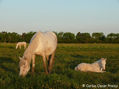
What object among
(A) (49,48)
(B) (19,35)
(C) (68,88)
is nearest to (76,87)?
(C) (68,88)

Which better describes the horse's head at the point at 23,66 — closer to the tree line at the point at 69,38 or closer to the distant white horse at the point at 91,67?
the distant white horse at the point at 91,67

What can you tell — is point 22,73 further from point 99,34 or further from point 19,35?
point 99,34

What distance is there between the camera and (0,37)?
8588cm

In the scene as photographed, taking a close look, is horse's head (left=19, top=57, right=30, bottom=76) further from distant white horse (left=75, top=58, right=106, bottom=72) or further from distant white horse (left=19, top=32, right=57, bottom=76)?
distant white horse (left=75, top=58, right=106, bottom=72)

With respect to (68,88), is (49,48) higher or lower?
higher

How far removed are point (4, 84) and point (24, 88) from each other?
3.72 ft

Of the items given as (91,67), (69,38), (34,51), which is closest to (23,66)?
(34,51)

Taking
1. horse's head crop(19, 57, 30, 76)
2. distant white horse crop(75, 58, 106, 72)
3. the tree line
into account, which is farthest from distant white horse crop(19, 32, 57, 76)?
the tree line

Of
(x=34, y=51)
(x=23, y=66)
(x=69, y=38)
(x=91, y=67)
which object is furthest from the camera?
(x=69, y=38)

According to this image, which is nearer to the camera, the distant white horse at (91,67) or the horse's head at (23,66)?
the horse's head at (23,66)

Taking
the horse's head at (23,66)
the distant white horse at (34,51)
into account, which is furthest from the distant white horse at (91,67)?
the horse's head at (23,66)

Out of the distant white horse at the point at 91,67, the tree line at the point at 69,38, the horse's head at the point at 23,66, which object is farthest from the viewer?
the tree line at the point at 69,38

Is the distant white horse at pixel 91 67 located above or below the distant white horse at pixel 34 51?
below

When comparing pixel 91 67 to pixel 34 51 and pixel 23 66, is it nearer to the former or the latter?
pixel 34 51
